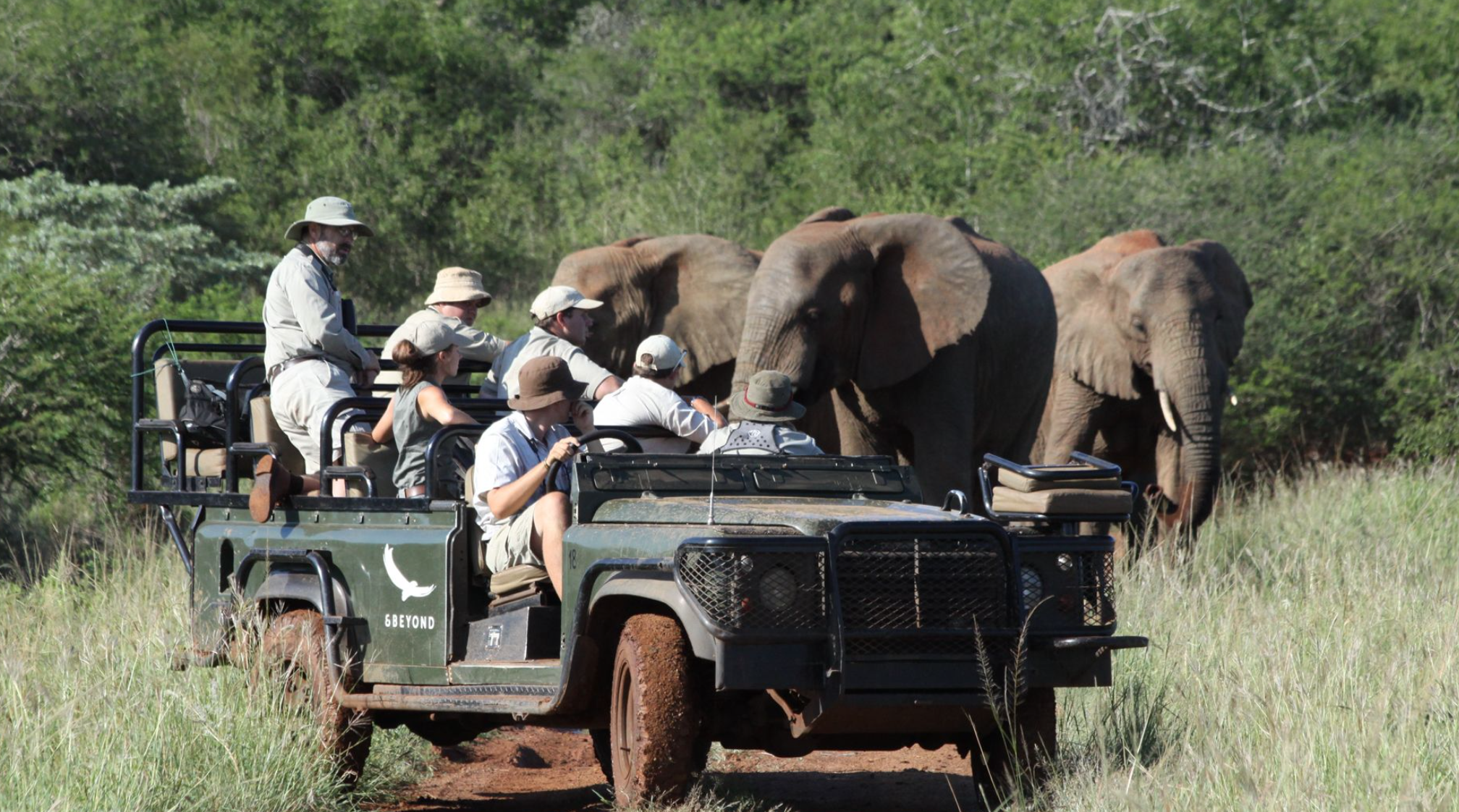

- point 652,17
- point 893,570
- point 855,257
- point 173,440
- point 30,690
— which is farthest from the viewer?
point 652,17

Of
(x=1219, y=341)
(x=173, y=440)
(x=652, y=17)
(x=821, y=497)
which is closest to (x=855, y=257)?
(x=1219, y=341)

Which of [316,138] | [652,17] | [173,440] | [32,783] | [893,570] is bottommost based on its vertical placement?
[32,783]

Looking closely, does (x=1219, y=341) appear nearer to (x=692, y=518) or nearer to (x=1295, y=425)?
(x=1295, y=425)

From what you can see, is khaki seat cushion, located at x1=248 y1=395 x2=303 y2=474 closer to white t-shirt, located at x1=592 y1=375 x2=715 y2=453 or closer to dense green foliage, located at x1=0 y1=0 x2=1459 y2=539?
white t-shirt, located at x1=592 y1=375 x2=715 y2=453

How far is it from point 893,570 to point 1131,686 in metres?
2.25

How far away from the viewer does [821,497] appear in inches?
269

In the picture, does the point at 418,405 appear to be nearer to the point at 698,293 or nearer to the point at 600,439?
the point at 600,439

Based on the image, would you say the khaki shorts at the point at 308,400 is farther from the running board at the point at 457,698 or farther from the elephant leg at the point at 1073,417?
the elephant leg at the point at 1073,417

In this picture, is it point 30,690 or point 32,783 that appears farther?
point 30,690

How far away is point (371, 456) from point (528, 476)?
4.96 ft

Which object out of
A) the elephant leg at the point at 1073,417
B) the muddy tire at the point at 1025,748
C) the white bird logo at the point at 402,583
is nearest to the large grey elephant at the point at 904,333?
the elephant leg at the point at 1073,417

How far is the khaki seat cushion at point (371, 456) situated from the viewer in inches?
315

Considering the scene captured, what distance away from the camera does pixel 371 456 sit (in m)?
8.04

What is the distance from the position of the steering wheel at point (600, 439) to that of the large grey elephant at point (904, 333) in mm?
5155
